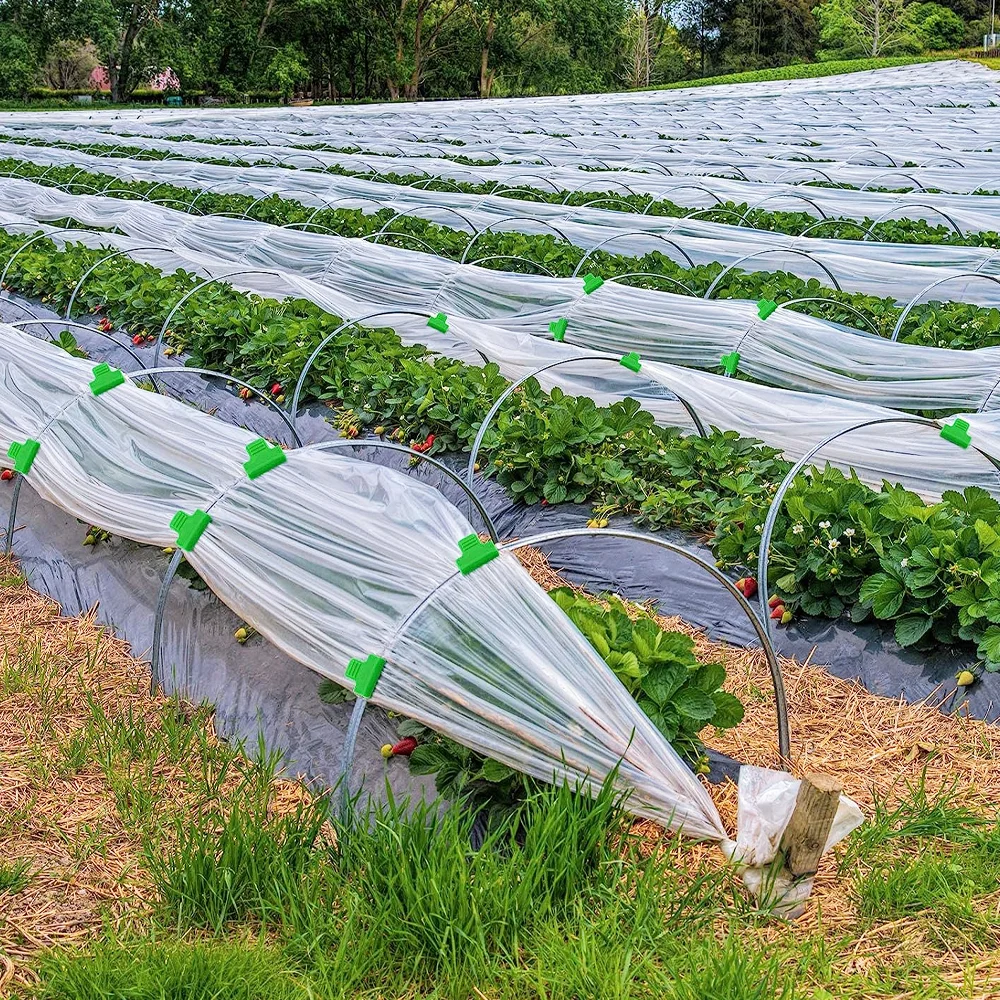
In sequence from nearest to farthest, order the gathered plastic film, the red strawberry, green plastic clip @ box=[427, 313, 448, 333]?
the red strawberry → green plastic clip @ box=[427, 313, 448, 333] → the gathered plastic film

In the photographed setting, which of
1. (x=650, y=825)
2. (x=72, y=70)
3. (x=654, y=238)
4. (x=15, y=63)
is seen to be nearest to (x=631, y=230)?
(x=654, y=238)

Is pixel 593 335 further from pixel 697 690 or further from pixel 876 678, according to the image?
pixel 697 690

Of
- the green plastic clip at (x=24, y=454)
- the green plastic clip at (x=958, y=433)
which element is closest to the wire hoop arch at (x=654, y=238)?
the green plastic clip at (x=958, y=433)

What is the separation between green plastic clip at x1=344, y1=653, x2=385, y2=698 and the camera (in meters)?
2.82

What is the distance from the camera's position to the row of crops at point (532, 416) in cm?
288

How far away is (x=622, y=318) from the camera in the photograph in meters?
6.67

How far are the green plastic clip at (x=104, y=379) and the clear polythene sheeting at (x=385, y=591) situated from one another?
0.57 ft

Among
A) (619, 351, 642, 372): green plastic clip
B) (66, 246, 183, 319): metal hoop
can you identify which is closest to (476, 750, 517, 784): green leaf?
(619, 351, 642, 372): green plastic clip

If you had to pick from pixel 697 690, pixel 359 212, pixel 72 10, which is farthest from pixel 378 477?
pixel 72 10

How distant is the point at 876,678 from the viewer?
3658 millimetres

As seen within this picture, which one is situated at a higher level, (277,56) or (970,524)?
(277,56)

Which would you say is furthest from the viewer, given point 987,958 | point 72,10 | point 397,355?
point 72,10

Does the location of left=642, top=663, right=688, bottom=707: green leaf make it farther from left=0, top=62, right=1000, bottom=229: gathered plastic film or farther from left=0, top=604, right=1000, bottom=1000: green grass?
left=0, top=62, right=1000, bottom=229: gathered plastic film

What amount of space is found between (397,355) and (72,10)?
29.4 metres
